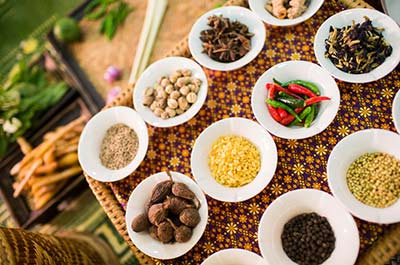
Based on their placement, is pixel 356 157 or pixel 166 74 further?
pixel 166 74

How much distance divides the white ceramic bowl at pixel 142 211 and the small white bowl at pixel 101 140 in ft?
0.40

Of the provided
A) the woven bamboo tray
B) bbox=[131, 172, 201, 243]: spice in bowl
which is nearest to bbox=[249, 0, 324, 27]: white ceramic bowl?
the woven bamboo tray

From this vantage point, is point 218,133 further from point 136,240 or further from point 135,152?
point 136,240

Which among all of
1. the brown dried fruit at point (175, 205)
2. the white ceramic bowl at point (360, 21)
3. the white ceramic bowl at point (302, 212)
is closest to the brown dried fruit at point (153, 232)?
the brown dried fruit at point (175, 205)

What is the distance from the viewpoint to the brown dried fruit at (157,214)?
6.00ft

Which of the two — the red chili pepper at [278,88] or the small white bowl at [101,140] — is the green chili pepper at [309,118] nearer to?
the red chili pepper at [278,88]

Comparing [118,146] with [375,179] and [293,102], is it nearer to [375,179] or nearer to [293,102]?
[293,102]

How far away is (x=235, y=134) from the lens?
202 cm

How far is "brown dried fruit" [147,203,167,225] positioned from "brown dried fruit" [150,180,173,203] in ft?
0.15

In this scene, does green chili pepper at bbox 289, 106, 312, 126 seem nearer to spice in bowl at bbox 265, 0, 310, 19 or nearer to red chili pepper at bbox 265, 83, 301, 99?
red chili pepper at bbox 265, 83, 301, 99

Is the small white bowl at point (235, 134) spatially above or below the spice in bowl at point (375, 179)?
above

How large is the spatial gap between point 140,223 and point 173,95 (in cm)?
65

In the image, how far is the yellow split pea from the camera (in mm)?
1900

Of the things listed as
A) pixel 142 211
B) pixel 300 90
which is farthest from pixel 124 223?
pixel 300 90
